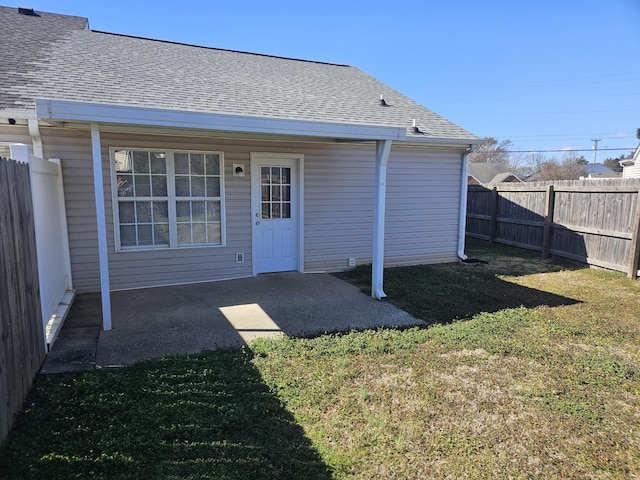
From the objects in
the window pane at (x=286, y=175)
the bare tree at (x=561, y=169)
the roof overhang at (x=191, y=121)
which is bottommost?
the window pane at (x=286, y=175)

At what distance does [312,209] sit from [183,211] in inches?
95.7

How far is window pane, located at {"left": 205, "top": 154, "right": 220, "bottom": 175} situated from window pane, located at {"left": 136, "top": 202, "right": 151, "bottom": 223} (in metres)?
1.15

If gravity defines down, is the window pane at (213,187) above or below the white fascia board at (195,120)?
below

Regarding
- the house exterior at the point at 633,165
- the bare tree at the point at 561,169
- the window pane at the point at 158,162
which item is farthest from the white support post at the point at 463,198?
the bare tree at the point at 561,169

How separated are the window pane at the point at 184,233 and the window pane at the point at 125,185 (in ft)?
3.11

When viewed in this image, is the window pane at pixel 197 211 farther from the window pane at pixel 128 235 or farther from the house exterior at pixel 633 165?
the house exterior at pixel 633 165

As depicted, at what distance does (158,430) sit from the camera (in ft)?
8.68

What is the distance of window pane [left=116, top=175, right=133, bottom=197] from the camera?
6227 millimetres

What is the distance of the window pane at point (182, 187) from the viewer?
6609mm

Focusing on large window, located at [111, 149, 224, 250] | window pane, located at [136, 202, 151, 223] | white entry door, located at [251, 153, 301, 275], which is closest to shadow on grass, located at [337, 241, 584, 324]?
white entry door, located at [251, 153, 301, 275]

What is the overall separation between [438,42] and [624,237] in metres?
16.1

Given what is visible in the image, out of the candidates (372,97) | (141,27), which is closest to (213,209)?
(372,97)

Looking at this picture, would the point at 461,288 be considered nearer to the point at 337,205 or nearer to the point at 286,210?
the point at 337,205

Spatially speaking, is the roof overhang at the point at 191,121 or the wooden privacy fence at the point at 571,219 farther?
the wooden privacy fence at the point at 571,219
